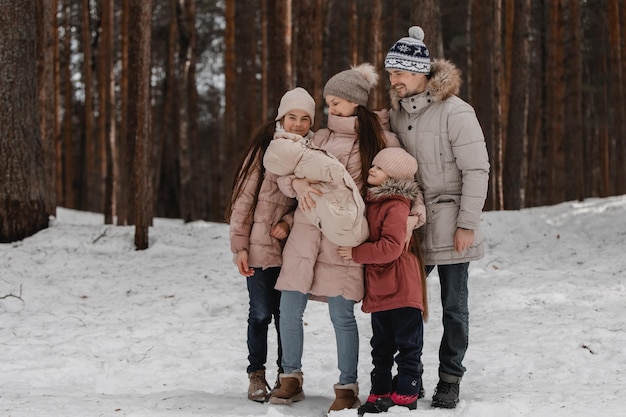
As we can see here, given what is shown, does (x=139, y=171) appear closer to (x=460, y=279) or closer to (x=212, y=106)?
(x=460, y=279)

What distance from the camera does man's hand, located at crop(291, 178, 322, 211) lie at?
3633 mm

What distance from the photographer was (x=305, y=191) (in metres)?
3.66

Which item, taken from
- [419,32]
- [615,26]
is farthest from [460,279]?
[615,26]

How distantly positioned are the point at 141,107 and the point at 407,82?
17.4 ft

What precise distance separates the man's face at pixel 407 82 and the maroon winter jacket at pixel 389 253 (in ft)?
1.83

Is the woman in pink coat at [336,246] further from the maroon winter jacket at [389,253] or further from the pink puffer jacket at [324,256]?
the maroon winter jacket at [389,253]

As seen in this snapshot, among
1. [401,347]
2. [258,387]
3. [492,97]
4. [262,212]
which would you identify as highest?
[492,97]

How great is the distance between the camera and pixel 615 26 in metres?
15.4

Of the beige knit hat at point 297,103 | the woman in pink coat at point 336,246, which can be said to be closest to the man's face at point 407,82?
the woman in pink coat at point 336,246

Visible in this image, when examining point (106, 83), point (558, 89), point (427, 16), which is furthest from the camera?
point (106, 83)

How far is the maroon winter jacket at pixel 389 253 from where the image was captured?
11.6 ft

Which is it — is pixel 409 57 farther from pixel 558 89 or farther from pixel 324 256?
pixel 558 89

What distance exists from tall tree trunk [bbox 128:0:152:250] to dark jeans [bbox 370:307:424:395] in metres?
5.25

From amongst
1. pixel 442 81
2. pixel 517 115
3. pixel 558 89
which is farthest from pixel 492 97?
pixel 442 81
